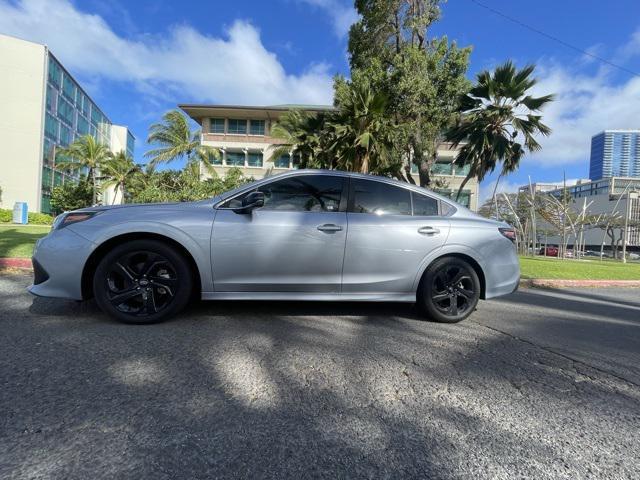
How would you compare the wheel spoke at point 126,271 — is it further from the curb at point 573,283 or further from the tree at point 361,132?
the tree at point 361,132

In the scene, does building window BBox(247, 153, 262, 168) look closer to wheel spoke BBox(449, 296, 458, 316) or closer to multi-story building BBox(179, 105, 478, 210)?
multi-story building BBox(179, 105, 478, 210)

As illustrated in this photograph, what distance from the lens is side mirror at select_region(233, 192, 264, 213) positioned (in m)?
3.85

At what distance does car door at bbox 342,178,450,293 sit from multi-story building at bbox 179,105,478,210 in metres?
34.1

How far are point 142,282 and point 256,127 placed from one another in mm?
37986

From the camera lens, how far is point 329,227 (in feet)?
13.1

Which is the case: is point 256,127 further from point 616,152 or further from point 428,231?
point 616,152

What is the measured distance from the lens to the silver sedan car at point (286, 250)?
146 inches

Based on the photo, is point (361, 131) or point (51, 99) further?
point (51, 99)

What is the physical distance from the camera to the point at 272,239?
153 inches

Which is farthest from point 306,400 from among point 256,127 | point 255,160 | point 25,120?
point 25,120

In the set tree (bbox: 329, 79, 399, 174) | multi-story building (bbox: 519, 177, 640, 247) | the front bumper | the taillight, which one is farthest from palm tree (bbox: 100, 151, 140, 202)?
multi-story building (bbox: 519, 177, 640, 247)

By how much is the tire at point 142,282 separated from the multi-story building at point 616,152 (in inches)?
2236

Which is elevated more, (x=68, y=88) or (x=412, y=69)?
(x=68, y=88)

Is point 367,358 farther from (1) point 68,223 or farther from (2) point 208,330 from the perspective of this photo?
(1) point 68,223
